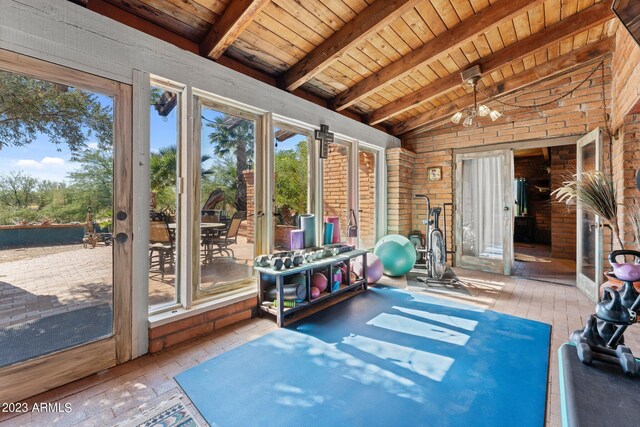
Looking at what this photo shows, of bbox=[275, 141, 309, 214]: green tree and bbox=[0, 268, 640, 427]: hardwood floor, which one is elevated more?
bbox=[275, 141, 309, 214]: green tree

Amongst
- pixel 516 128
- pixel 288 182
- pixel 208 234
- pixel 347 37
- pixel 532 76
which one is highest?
pixel 532 76

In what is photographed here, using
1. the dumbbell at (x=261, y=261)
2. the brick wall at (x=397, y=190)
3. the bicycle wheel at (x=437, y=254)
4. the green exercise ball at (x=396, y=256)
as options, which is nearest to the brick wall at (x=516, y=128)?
the brick wall at (x=397, y=190)

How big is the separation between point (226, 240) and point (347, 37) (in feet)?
8.13

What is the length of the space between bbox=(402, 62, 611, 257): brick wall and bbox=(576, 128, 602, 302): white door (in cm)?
35

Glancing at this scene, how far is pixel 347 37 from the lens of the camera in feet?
9.84

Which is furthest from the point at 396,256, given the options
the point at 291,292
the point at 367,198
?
the point at 291,292

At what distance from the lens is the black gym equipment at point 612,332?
0.98 meters

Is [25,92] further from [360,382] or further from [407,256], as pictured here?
[407,256]

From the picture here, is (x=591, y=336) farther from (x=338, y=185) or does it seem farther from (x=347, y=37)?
(x=338, y=185)

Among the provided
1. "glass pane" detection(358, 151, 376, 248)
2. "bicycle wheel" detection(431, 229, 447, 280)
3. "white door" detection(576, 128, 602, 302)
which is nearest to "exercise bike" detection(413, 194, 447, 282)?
"bicycle wheel" detection(431, 229, 447, 280)

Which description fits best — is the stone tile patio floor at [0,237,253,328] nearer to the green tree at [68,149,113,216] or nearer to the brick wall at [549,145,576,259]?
the green tree at [68,149,113,216]

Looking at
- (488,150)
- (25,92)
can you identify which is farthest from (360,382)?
(488,150)

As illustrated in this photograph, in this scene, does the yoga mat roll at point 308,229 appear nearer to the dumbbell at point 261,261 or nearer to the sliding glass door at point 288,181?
the sliding glass door at point 288,181

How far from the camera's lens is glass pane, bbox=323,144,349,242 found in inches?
194
